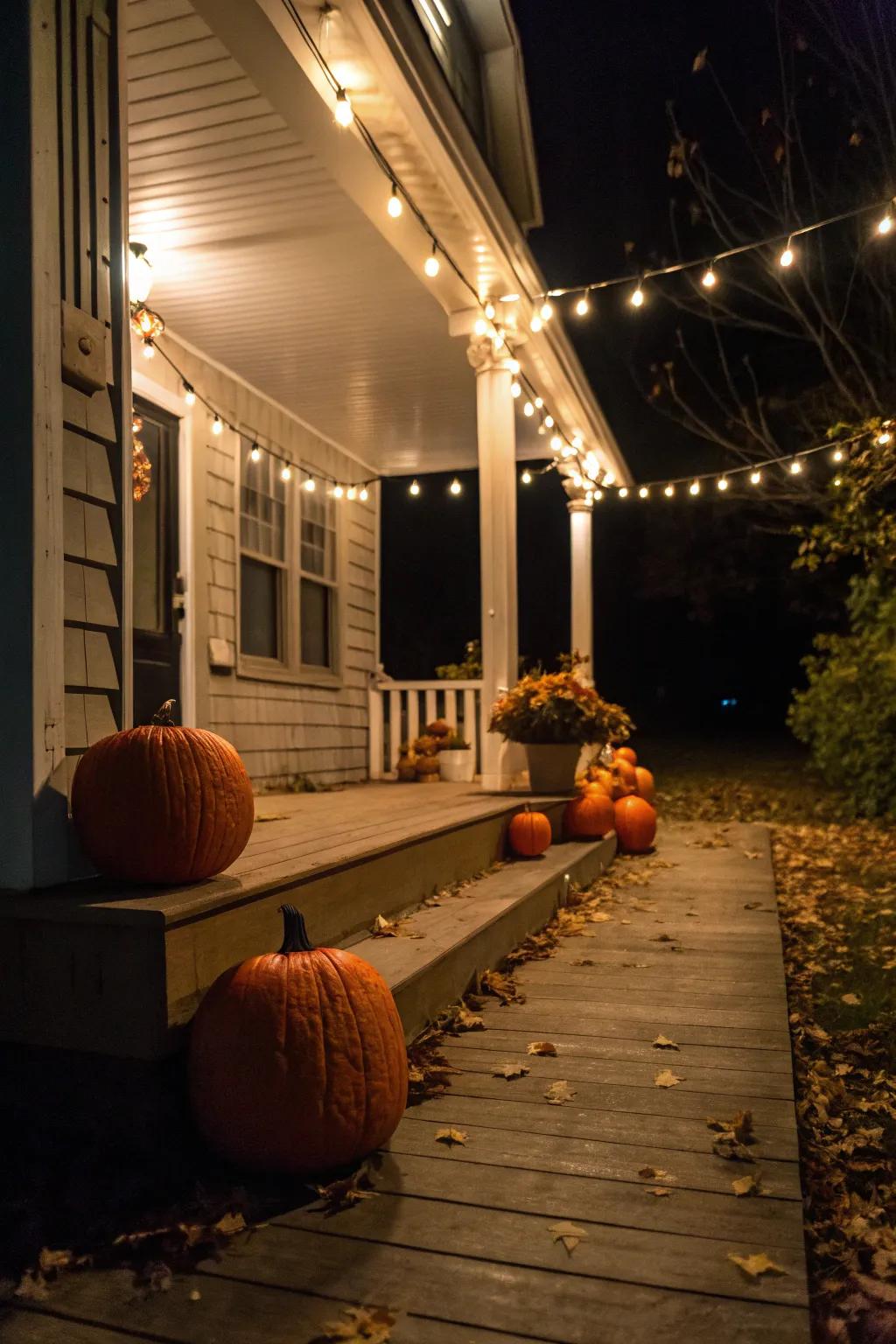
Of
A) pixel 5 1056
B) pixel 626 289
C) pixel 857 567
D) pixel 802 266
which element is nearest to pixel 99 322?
pixel 5 1056

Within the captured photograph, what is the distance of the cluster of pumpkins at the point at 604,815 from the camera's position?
5.07 meters

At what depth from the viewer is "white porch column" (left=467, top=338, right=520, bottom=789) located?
5.95 metres

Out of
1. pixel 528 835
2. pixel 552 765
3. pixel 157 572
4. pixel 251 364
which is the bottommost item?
pixel 528 835

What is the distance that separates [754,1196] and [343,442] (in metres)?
7.50

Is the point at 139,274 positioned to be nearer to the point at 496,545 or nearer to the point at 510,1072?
the point at 496,545

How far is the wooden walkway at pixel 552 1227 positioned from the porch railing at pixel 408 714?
5.50m

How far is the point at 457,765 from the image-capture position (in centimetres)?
803

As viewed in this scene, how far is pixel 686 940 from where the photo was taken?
13.3ft

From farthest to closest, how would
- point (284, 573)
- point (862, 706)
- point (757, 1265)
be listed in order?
point (862, 706) < point (284, 573) < point (757, 1265)

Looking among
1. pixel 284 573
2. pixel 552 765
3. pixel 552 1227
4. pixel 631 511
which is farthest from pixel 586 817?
pixel 631 511

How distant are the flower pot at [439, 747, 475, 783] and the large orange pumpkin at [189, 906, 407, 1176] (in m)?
5.91

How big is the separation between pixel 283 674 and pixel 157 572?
1713 mm

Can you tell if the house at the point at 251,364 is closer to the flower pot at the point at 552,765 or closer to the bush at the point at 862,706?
the flower pot at the point at 552,765

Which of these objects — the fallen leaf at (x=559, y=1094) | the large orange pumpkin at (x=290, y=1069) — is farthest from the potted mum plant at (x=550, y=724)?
the large orange pumpkin at (x=290, y=1069)
